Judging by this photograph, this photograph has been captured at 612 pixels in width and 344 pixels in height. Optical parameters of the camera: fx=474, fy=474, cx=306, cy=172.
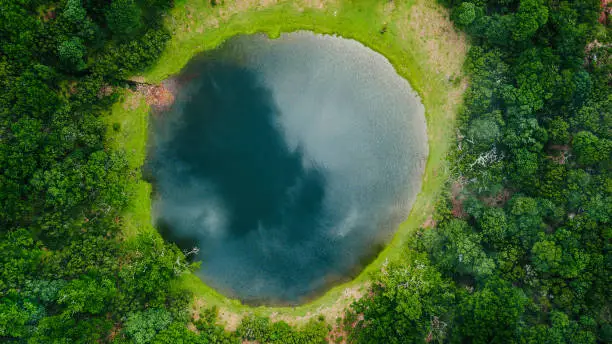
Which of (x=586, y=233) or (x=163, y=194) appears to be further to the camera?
(x=163, y=194)

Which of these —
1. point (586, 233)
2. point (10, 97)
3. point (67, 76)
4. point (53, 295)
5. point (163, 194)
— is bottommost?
point (586, 233)

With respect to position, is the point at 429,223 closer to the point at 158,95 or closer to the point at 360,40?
the point at 360,40

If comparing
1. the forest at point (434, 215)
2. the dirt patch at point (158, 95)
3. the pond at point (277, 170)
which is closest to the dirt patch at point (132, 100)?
the dirt patch at point (158, 95)

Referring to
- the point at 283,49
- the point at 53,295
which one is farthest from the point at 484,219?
the point at 53,295

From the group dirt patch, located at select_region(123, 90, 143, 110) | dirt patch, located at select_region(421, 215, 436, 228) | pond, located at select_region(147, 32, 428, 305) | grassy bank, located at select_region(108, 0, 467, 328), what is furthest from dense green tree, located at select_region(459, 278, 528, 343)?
dirt patch, located at select_region(123, 90, 143, 110)

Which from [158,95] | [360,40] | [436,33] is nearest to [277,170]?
[158,95]

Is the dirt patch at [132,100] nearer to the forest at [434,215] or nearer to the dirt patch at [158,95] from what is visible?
the dirt patch at [158,95]

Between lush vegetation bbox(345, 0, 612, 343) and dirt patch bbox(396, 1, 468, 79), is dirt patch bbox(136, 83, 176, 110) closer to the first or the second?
dirt patch bbox(396, 1, 468, 79)

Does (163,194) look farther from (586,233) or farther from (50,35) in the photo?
(586,233)
